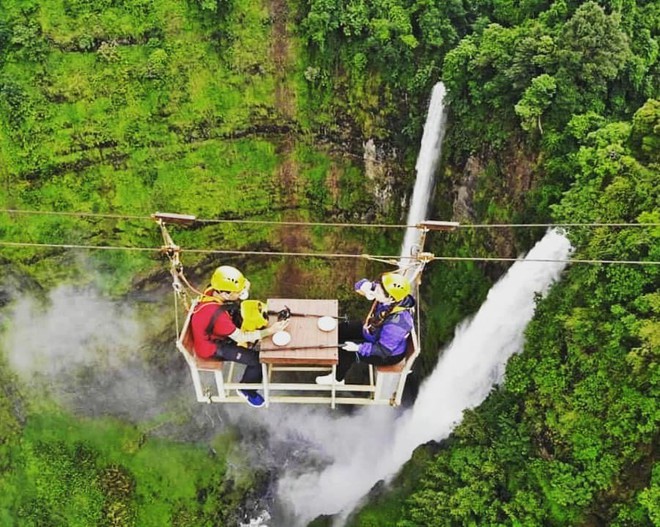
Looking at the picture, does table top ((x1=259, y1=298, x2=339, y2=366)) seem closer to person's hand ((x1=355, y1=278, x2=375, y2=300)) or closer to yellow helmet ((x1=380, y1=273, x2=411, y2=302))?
person's hand ((x1=355, y1=278, x2=375, y2=300))

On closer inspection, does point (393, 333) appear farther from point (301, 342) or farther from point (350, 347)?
point (301, 342)

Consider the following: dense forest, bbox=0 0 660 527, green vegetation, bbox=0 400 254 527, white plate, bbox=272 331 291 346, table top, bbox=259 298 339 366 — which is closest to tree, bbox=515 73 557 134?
dense forest, bbox=0 0 660 527

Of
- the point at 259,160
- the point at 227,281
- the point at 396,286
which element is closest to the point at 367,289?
the point at 396,286

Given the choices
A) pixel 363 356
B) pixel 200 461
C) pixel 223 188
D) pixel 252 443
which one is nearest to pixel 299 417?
pixel 252 443

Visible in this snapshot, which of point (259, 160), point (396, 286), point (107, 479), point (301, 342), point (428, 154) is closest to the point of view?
point (396, 286)

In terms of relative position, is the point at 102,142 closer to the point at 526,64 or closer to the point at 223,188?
the point at 223,188

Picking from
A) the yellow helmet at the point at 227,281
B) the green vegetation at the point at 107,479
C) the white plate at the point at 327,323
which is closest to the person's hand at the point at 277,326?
the white plate at the point at 327,323

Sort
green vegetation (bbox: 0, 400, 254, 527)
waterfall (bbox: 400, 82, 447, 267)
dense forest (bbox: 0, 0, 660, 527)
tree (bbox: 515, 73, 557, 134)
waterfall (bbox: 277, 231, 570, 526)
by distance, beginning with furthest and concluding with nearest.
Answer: green vegetation (bbox: 0, 400, 254, 527), waterfall (bbox: 400, 82, 447, 267), dense forest (bbox: 0, 0, 660, 527), waterfall (bbox: 277, 231, 570, 526), tree (bbox: 515, 73, 557, 134)
